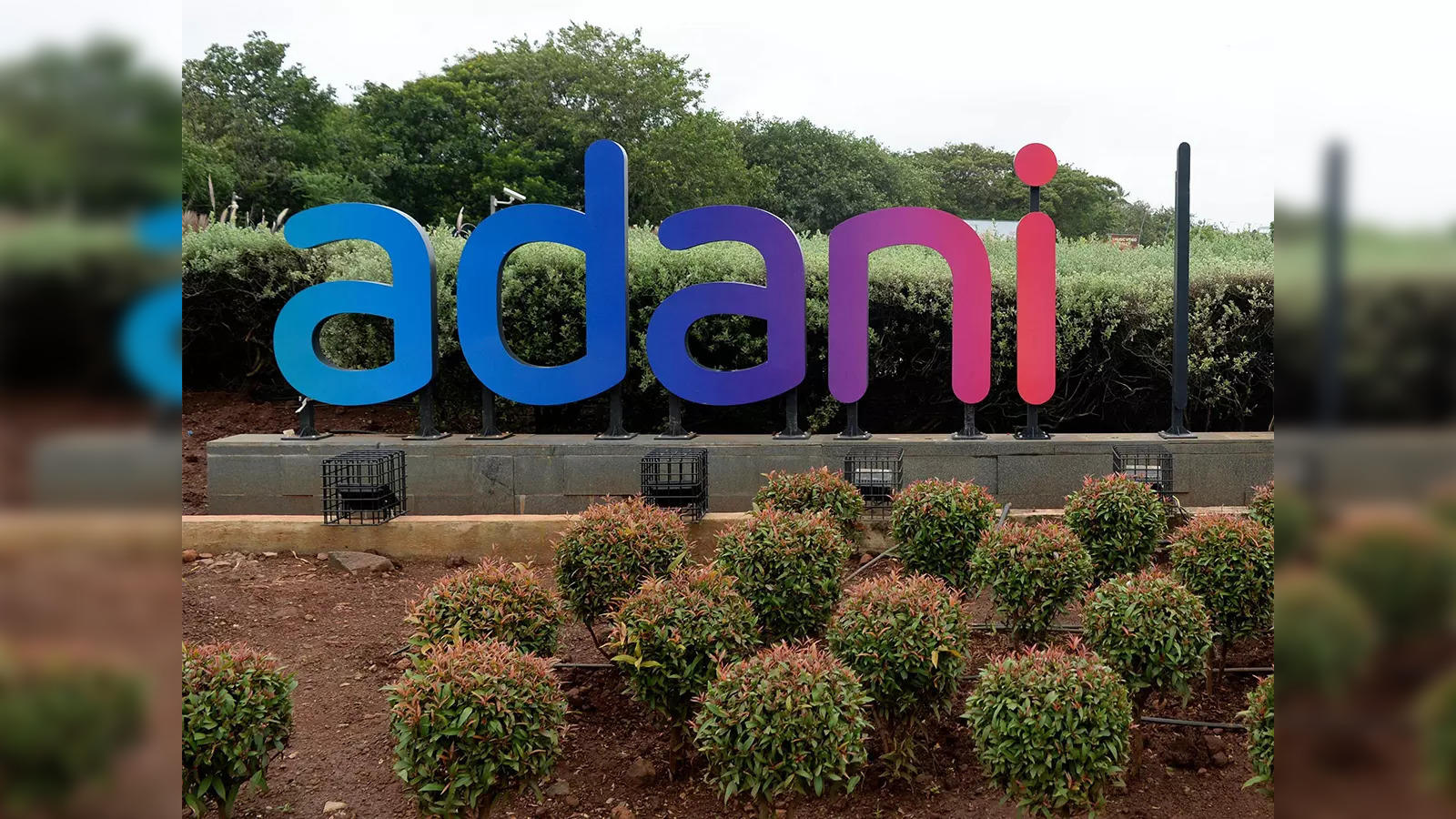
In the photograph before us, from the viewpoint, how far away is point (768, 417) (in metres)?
10.4

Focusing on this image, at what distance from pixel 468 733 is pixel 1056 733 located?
214 centimetres

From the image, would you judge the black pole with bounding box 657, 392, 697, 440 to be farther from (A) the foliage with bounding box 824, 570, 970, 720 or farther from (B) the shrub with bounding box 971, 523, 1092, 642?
(A) the foliage with bounding box 824, 570, 970, 720

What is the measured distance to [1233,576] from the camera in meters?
5.10

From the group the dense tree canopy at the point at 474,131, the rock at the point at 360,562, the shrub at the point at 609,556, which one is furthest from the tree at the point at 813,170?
the shrub at the point at 609,556

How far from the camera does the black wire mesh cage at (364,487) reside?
7.71 meters

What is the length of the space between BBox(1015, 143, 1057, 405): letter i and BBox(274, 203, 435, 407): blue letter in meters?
5.34

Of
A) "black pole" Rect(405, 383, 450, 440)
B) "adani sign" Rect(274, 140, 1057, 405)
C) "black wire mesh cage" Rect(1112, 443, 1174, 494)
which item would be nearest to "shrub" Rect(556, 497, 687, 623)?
"adani sign" Rect(274, 140, 1057, 405)

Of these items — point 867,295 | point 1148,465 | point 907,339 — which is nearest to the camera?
point 1148,465

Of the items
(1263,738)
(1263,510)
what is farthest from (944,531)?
(1263,738)

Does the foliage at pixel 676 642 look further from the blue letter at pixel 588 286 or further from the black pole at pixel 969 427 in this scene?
the black pole at pixel 969 427

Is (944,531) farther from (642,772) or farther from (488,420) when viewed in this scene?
(488,420)

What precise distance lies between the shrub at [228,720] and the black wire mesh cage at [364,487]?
3729mm
